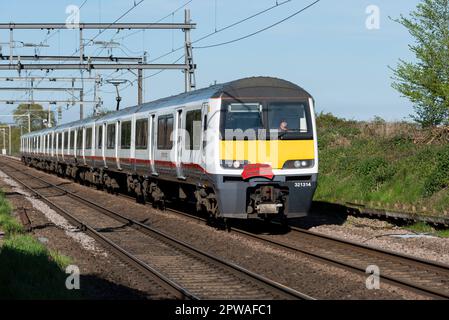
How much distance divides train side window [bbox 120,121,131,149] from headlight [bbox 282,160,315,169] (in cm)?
990

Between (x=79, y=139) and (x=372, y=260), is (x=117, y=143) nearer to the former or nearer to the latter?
(x=79, y=139)

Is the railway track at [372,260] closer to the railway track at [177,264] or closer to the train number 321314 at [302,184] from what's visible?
the train number 321314 at [302,184]

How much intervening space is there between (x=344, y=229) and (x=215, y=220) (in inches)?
114

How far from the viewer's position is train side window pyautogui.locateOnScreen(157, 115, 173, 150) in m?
19.1

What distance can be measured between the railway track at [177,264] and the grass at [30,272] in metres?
1.36

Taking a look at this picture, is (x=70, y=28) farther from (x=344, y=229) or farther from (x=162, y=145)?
(x=344, y=229)

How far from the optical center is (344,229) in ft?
55.4

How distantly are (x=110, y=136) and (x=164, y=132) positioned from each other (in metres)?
8.82

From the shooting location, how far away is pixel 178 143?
18281 millimetres

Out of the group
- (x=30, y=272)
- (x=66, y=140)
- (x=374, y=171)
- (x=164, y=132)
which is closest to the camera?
(x=30, y=272)

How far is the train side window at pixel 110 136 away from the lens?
2765 centimetres

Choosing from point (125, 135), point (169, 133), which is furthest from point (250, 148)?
point (125, 135)
